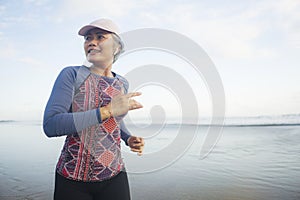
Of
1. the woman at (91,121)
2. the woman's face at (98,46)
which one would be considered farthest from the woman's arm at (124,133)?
the woman's face at (98,46)

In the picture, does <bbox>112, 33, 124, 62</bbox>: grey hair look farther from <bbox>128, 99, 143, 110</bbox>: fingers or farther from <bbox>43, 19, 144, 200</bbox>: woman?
<bbox>128, 99, 143, 110</bbox>: fingers

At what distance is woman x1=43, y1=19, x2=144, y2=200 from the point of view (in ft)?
5.22

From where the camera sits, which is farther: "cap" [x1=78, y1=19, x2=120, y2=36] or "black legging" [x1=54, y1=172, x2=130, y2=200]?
"cap" [x1=78, y1=19, x2=120, y2=36]

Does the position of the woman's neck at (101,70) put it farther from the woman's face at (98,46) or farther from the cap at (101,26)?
the cap at (101,26)

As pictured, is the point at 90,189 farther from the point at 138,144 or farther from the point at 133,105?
the point at 133,105

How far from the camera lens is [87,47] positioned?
6.21ft

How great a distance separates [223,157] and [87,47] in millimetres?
6049

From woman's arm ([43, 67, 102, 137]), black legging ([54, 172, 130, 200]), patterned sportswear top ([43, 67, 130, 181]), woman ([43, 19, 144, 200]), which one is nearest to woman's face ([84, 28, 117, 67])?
woman ([43, 19, 144, 200])

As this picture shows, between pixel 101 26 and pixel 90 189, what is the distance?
3.61ft

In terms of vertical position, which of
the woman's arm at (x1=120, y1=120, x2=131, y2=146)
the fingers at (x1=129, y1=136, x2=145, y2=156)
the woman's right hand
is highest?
the woman's right hand

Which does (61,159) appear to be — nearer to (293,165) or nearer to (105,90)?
(105,90)

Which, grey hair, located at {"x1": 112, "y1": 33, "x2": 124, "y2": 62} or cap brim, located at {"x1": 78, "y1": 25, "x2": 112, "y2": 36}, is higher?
cap brim, located at {"x1": 78, "y1": 25, "x2": 112, "y2": 36}

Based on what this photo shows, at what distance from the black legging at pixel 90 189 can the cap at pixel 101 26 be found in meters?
1.00

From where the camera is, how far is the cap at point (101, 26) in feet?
6.02
